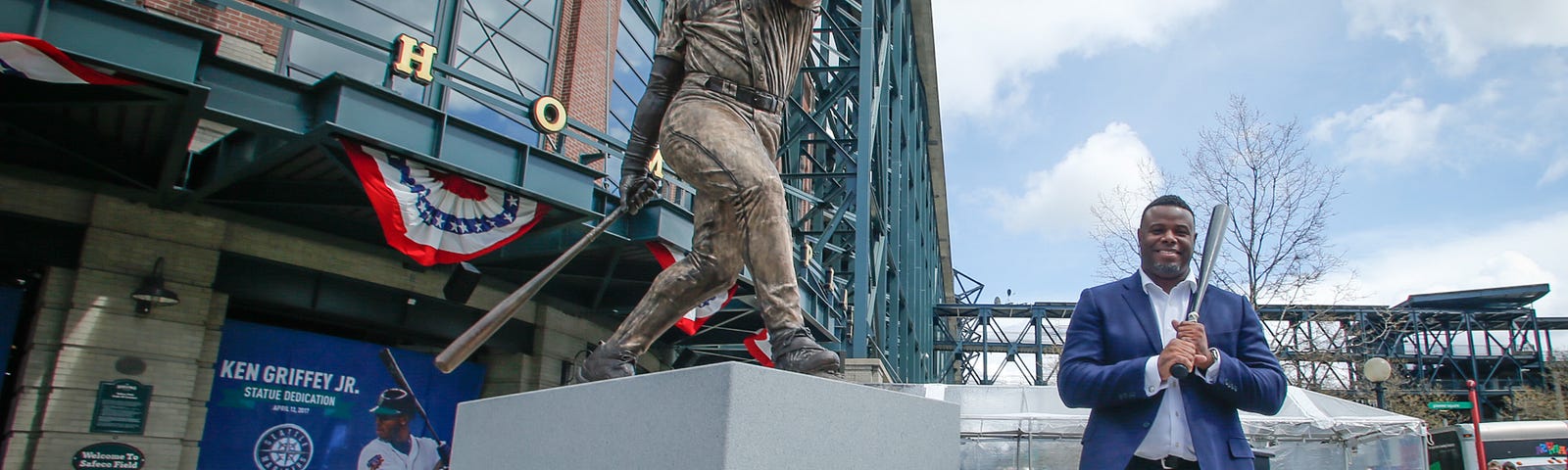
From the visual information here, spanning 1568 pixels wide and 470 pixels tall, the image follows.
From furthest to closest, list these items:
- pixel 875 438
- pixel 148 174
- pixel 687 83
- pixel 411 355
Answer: pixel 411 355 < pixel 148 174 < pixel 687 83 < pixel 875 438

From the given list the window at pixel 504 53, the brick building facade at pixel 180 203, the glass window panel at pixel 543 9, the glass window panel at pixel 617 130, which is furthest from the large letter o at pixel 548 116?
the glass window panel at pixel 617 130

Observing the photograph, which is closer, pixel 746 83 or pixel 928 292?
pixel 746 83

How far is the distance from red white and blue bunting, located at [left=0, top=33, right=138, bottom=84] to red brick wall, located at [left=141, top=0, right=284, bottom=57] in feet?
9.85

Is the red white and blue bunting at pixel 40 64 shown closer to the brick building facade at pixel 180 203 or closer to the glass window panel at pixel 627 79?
the brick building facade at pixel 180 203

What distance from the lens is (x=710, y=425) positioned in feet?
9.93

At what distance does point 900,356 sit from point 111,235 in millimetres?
23105

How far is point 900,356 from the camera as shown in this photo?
99.5 feet

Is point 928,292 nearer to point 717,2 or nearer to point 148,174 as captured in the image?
point 148,174

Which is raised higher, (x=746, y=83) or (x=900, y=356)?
(x=900, y=356)

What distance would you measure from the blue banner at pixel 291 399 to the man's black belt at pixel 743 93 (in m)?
7.40

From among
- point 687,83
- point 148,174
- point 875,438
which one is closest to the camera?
point 875,438

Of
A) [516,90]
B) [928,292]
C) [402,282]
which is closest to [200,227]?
[402,282]

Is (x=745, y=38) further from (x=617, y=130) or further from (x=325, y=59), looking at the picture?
(x=617, y=130)

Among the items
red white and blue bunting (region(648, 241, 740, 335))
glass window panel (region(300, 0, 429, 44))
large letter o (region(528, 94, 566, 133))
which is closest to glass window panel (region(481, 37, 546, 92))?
glass window panel (region(300, 0, 429, 44))
